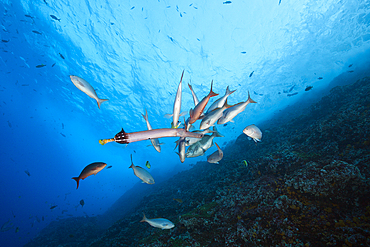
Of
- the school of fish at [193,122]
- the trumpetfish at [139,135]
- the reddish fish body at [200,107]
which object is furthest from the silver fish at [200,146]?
the trumpetfish at [139,135]

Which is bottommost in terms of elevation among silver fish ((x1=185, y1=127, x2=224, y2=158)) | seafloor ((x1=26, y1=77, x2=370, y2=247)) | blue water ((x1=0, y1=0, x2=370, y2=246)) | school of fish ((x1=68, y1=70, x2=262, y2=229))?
seafloor ((x1=26, y1=77, x2=370, y2=247))

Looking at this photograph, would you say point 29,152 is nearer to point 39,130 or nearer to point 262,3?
point 39,130

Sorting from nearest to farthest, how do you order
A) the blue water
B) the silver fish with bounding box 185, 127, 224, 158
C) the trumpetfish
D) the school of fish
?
the trumpetfish, the school of fish, the silver fish with bounding box 185, 127, 224, 158, the blue water

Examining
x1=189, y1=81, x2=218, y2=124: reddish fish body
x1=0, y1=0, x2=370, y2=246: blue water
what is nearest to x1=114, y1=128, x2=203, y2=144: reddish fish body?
x1=189, y1=81, x2=218, y2=124: reddish fish body

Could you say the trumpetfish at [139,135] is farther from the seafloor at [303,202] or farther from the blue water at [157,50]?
the blue water at [157,50]

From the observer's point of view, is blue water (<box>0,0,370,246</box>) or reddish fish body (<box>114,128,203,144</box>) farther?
blue water (<box>0,0,370,246</box>)

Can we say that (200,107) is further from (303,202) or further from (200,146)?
(303,202)

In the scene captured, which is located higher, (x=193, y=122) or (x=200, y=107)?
(x=200, y=107)

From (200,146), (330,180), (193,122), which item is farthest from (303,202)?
(193,122)

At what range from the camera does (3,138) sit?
5016 cm

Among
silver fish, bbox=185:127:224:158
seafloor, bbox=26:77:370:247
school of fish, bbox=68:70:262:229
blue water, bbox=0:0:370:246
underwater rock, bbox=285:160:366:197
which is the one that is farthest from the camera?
blue water, bbox=0:0:370:246

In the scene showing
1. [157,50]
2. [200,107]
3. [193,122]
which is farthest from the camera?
[157,50]

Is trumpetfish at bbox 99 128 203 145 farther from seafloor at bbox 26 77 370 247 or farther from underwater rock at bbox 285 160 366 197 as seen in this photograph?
underwater rock at bbox 285 160 366 197

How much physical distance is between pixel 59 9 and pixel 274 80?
40.8 metres
